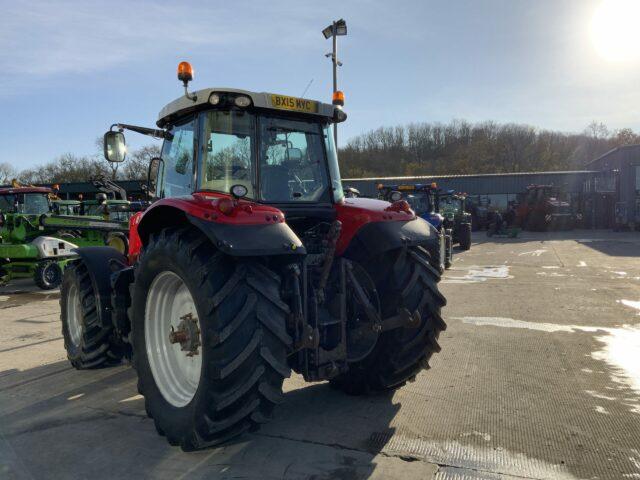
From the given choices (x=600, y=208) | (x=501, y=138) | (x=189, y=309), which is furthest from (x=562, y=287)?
(x=501, y=138)

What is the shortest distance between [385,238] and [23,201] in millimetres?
12672

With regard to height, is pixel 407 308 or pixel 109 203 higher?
pixel 109 203

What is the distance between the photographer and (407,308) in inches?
148

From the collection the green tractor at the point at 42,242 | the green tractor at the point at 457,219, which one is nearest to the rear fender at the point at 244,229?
the green tractor at the point at 42,242

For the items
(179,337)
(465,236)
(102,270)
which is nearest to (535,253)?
(465,236)

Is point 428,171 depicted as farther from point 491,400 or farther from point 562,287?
point 491,400

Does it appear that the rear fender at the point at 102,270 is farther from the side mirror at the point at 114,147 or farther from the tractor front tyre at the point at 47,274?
the tractor front tyre at the point at 47,274

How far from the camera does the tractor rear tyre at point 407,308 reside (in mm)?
3793

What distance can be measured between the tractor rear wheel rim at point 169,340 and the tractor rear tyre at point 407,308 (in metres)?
1.29

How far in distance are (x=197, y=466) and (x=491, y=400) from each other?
227 cm

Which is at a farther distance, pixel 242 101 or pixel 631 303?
pixel 631 303

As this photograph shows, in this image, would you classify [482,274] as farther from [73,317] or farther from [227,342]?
[227,342]

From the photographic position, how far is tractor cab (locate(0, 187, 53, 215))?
43.4 feet

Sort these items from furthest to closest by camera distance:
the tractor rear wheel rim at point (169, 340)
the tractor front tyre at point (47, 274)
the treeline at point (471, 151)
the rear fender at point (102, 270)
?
the treeline at point (471, 151)
the tractor front tyre at point (47, 274)
the rear fender at point (102, 270)
the tractor rear wheel rim at point (169, 340)
